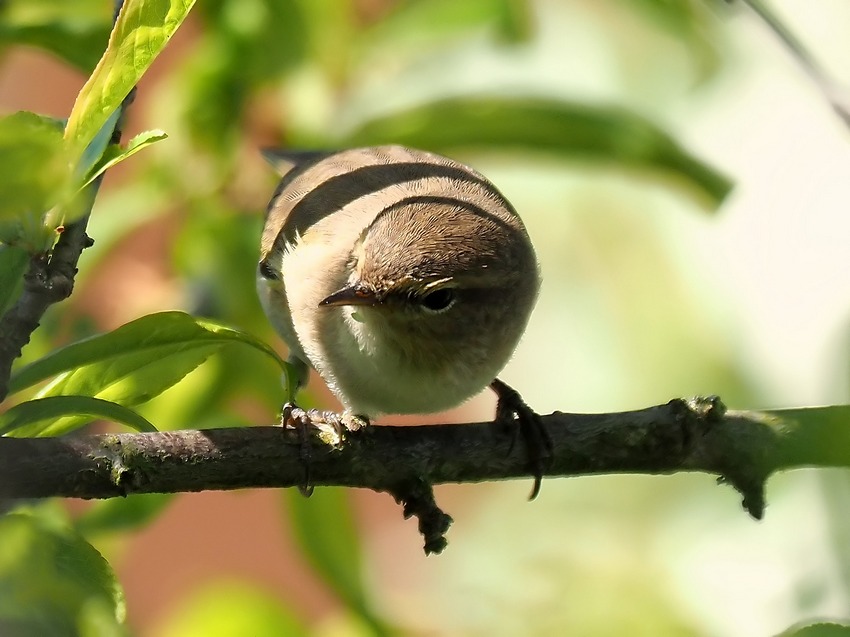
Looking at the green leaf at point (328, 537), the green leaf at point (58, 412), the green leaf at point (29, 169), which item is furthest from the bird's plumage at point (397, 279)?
the green leaf at point (29, 169)

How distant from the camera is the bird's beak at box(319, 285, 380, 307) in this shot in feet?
7.56

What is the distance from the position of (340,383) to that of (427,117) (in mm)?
667

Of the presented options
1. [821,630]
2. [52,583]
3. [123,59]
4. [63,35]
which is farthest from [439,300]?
[821,630]

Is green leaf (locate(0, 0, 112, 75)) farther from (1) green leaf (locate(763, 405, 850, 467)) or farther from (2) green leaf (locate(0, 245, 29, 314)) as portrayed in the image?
(1) green leaf (locate(763, 405, 850, 467))

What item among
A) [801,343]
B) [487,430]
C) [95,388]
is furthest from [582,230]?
[95,388]

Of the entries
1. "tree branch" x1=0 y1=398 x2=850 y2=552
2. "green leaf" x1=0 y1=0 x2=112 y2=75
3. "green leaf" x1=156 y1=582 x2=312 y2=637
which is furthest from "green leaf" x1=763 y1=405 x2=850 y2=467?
"green leaf" x1=0 y1=0 x2=112 y2=75

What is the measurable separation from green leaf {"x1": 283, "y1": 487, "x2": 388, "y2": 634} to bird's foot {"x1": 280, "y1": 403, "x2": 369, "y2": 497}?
42 centimetres

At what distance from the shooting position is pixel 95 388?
1.61m

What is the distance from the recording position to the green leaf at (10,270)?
1.49 m

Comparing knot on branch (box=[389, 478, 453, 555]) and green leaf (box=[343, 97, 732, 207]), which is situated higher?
green leaf (box=[343, 97, 732, 207])

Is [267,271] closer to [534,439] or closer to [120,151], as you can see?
[534,439]

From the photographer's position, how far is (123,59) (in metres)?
1.36

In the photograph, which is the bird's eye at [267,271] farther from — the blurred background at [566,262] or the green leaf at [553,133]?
the green leaf at [553,133]

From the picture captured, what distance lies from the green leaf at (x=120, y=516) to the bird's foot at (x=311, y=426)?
0.35 meters
